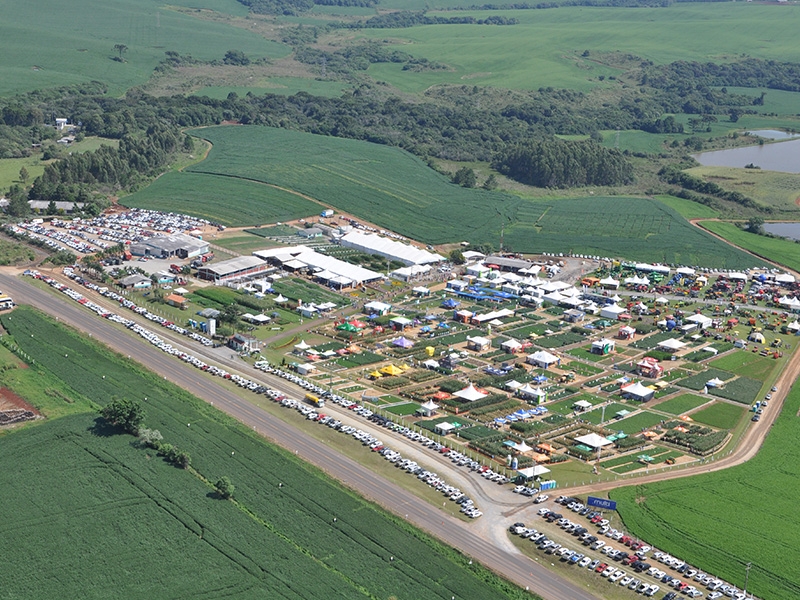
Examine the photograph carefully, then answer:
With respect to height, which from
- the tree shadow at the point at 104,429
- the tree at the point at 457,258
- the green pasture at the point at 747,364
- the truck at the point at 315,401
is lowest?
the tree at the point at 457,258

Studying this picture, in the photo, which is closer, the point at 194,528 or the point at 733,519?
the point at 194,528

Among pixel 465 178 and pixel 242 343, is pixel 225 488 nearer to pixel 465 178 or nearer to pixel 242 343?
pixel 242 343

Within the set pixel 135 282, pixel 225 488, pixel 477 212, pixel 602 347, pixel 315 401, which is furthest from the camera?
pixel 477 212

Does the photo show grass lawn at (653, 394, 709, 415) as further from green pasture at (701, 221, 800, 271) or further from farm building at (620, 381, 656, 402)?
green pasture at (701, 221, 800, 271)

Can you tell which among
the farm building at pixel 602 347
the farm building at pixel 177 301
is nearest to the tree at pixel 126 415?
the farm building at pixel 177 301

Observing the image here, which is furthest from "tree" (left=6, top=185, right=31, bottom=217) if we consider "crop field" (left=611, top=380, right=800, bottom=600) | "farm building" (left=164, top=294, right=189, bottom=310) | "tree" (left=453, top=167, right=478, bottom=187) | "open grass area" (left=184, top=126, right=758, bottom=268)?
"crop field" (left=611, top=380, right=800, bottom=600)

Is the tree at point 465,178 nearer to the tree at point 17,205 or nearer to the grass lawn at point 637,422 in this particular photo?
the tree at point 17,205

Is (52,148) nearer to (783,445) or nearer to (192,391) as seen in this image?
(192,391)

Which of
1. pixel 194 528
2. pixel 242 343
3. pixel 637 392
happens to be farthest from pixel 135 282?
pixel 637 392
